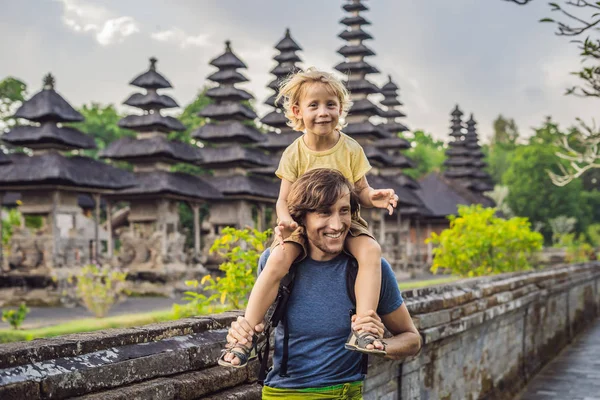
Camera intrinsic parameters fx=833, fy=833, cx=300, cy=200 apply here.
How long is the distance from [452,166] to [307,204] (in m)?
56.8

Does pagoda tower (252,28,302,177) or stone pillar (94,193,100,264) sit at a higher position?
pagoda tower (252,28,302,177)

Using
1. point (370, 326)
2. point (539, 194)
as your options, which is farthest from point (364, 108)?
point (370, 326)

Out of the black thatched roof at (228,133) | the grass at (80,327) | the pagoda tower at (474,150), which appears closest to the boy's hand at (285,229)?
the grass at (80,327)

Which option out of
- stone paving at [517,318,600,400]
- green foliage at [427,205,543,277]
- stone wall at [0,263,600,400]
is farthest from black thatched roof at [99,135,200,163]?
stone wall at [0,263,600,400]

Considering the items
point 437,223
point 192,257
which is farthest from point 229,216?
point 437,223

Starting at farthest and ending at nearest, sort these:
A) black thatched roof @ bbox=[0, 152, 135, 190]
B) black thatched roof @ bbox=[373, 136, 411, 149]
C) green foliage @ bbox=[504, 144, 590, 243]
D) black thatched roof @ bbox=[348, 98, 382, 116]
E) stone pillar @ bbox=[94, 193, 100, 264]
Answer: green foliage @ bbox=[504, 144, 590, 243] < black thatched roof @ bbox=[373, 136, 411, 149] < black thatched roof @ bbox=[348, 98, 382, 116] < stone pillar @ bbox=[94, 193, 100, 264] < black thatched roof @ bbox=[0, 152, 135, 190]

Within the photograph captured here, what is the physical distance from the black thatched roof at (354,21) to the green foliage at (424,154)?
74.9 feet

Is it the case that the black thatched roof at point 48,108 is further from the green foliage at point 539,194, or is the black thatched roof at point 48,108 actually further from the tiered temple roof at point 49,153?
the green foliage at point 539,194

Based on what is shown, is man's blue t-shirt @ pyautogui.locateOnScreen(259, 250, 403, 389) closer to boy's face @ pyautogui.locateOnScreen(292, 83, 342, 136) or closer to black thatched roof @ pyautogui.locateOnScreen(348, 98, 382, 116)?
boy's face @ pyautogui.locateOnScreen(292, 83, 342, 136)

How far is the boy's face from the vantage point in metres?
3.22

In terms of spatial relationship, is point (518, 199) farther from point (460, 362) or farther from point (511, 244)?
point (460, 362)

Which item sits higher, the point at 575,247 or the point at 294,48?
the point at 294,48

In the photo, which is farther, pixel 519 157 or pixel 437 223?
pixel 519 157

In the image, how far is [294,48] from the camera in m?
36.2
